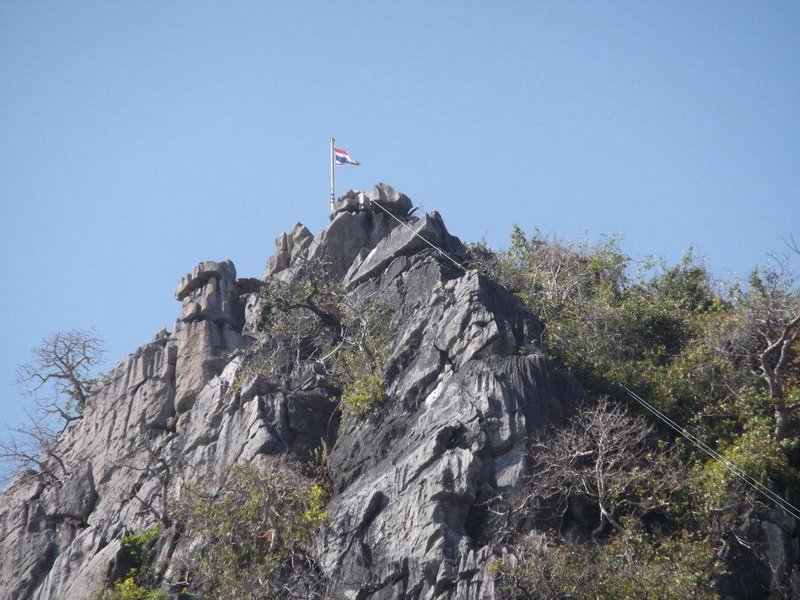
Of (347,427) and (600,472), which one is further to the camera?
(347,427)

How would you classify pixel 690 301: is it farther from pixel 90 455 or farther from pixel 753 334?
pixel 90 455

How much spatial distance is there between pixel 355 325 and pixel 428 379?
5.14 m

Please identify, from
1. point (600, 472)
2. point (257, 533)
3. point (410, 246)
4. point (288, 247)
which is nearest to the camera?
point (600, 472)

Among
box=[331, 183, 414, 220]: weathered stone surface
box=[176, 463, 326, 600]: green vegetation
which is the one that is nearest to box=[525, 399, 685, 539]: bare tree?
box=[176, 463, 326, 600]: green vegetation

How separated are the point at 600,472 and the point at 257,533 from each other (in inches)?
309

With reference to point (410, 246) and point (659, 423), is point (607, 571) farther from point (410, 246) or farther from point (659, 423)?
point (410, 246)

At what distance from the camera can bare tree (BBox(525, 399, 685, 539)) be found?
24.1 meters

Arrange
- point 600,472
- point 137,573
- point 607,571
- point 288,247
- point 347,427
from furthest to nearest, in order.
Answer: point 288,247, point 347,427, point 137,573, point 600,472, point 607,571

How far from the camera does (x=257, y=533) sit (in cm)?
2527

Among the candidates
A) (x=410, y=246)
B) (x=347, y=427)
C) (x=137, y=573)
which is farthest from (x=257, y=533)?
(x=410, y=246)

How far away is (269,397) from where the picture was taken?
1176 inches

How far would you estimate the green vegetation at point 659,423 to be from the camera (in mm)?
22422

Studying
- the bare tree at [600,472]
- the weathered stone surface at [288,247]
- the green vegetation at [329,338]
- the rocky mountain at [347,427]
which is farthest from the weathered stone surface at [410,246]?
the bare tree at [600,472]

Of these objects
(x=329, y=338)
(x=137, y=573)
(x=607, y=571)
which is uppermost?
(x=329, y=338)
